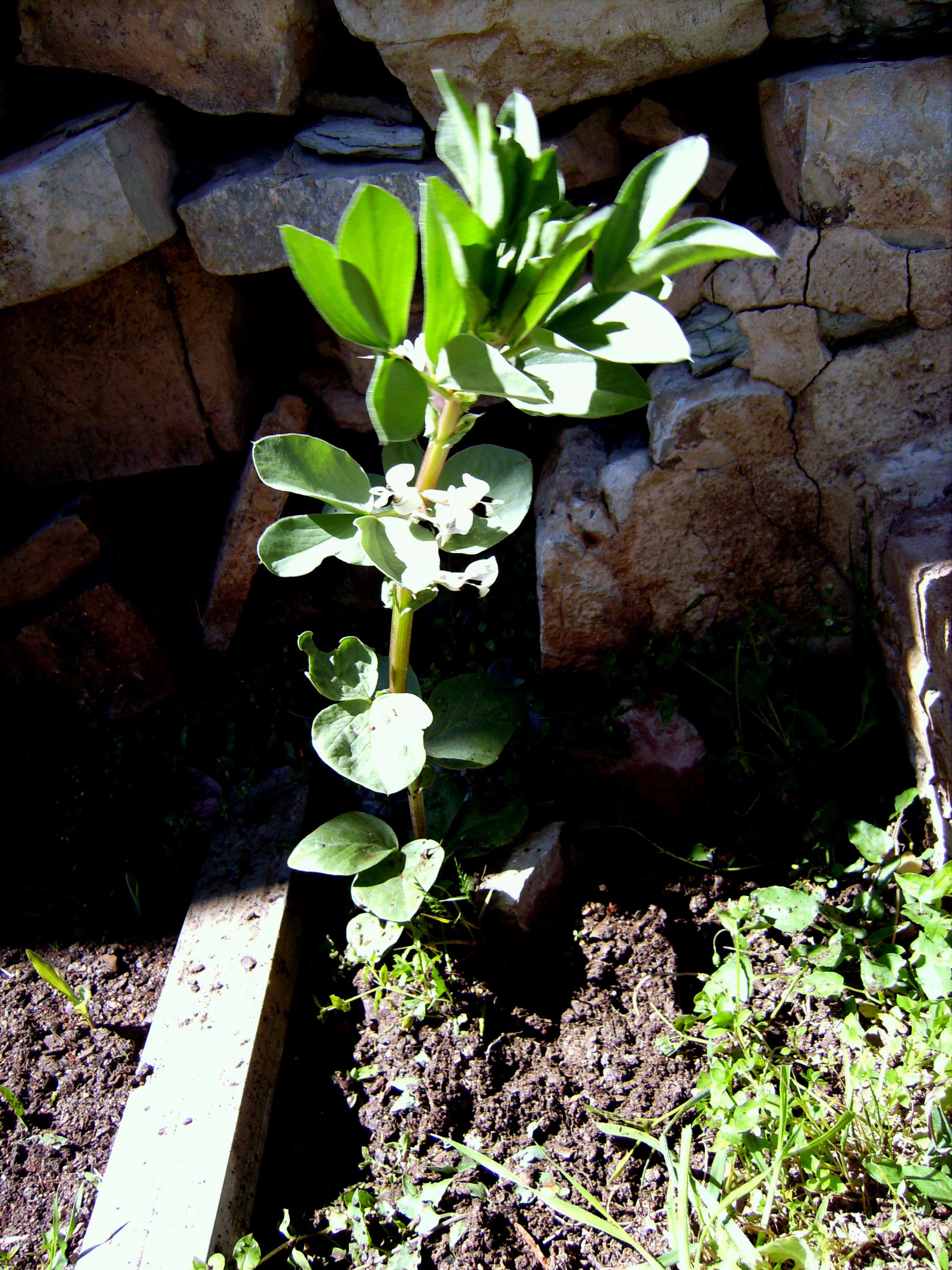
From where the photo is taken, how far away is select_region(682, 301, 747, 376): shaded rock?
1896 millimetres

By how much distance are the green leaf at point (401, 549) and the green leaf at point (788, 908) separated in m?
0.81

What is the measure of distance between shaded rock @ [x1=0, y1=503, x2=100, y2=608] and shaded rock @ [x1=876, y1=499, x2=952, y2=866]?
5.89ft

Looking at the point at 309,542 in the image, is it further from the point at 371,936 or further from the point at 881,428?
the point at 881,428

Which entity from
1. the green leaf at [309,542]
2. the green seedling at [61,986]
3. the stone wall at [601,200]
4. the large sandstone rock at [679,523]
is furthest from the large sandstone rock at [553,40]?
the green seedling at [61,986]

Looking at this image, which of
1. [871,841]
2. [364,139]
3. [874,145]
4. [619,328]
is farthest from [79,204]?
[871,841]

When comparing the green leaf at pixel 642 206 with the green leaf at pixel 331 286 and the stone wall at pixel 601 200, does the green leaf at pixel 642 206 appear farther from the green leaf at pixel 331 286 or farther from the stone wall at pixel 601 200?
the stone wall at pixel 601 200

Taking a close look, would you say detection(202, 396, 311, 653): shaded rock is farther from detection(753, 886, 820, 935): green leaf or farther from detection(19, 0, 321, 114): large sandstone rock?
detection(753, 886, 820, 935): green leaf

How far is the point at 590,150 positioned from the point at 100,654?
1.61 meters

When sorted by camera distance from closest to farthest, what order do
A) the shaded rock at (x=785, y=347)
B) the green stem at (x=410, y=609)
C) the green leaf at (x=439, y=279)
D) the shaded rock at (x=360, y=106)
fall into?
the green leaf at (x=439, y=279), the green stem at (x=410, y=609), the shaded rock at (x=785, y=347), the shaded rock at (x=360, y=106)

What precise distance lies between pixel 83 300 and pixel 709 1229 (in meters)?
2.19

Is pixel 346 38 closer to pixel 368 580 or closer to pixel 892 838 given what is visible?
pixel 368 580

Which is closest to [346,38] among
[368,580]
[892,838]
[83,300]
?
[83,300]

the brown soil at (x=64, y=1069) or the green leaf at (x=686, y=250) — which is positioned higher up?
the green leaf at (x=686, y=250)

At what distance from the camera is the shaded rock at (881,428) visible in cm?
185
